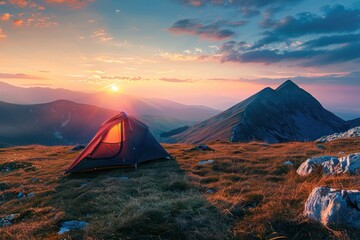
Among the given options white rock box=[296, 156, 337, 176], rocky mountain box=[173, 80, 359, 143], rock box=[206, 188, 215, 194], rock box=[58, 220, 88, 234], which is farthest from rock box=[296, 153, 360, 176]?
rocky mountain box=[173, 80, 359, 143]

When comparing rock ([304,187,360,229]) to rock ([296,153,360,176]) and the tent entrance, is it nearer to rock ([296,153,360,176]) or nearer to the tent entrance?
rock ([296,153,360,176])

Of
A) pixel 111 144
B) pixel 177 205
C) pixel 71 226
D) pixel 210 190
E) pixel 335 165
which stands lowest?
pixel 71 226

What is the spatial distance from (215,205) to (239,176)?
527cm

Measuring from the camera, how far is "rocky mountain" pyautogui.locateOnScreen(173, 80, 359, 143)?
12662cm

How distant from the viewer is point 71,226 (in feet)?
24.6

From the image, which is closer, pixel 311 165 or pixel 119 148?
pixel 311 165

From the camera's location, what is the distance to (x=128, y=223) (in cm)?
657

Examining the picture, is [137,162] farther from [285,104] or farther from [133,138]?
[285,104]

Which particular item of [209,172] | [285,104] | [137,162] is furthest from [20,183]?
[285,104]

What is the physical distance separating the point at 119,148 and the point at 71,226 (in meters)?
9.88

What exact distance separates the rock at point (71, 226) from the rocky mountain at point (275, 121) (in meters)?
105

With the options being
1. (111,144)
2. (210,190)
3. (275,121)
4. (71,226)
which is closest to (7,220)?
(71,226)

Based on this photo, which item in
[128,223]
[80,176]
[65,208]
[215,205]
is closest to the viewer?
[128,223]

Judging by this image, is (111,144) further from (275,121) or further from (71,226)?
(275,121)
